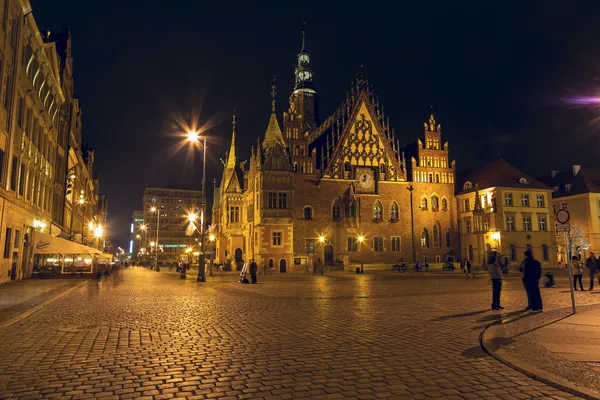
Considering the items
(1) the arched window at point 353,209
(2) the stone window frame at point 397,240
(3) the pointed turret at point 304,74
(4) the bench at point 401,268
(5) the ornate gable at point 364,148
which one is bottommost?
(4) the bench at point 401,268

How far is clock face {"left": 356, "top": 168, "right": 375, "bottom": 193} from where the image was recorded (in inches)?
2172

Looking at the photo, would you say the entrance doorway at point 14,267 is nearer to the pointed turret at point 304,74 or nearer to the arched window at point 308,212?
the arched window at point 308,212

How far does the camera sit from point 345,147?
5572cm

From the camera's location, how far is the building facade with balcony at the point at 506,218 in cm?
5347

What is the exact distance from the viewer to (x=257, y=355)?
7.49m

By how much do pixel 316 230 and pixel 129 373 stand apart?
155 ft

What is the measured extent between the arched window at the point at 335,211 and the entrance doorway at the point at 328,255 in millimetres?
3506

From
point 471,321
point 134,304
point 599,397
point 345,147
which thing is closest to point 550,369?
point 599,397

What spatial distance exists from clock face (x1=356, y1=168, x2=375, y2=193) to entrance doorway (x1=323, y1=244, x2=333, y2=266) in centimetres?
828

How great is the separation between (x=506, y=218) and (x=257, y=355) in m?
53.3

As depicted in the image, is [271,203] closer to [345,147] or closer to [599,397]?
[345,147]

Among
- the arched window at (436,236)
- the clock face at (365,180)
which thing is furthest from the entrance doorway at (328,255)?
the arched window at (436,236)

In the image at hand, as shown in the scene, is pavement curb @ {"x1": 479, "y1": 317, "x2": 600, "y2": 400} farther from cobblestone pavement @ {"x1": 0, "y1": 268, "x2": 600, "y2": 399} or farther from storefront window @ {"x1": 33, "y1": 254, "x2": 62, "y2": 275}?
storefront window @ {"x1": 33, "y1": 254, "x2": 62, "y2": 275}

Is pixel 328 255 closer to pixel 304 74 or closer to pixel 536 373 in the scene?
pixel 304 74
